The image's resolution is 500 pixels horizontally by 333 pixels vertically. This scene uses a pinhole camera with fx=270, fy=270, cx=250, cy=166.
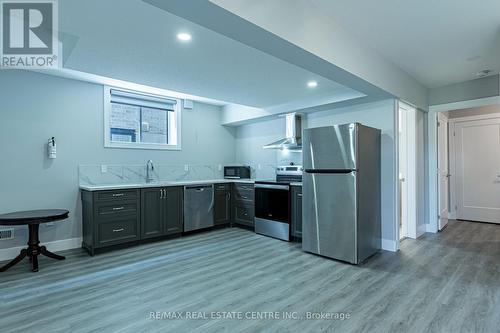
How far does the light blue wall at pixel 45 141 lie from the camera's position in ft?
11.5

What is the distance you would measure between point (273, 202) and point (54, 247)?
3281mm

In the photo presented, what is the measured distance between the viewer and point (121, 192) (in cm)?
386

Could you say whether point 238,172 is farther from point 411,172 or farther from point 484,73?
point 484,73

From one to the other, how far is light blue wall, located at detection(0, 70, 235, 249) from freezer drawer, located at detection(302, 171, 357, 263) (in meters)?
3.06

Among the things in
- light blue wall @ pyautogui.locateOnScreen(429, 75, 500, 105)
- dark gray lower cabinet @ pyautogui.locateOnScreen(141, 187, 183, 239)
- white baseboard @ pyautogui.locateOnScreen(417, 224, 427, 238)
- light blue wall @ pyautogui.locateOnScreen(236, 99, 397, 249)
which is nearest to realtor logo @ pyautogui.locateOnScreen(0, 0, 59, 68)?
dark gray lower cabinet @ pyautogui.locateOnScreen(141, 187, 183, 239)

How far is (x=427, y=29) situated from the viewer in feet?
8.64

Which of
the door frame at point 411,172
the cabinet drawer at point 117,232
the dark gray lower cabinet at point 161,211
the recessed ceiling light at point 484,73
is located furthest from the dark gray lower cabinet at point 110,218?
the recessed ceiling light at point 484,73

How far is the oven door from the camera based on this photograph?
4.36m

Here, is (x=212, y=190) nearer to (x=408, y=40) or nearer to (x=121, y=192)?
(x=121, y=192)

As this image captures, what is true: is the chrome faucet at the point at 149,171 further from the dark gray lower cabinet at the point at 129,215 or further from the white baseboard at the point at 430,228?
the white baseboard at the point at 430,228

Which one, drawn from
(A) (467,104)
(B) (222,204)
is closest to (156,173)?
(B) (222,204)

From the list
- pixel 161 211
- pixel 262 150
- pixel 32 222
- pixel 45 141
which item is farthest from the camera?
pixel 262 150

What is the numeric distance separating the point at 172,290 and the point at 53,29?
8.58ft

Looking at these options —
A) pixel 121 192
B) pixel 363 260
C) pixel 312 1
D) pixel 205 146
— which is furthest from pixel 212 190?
pixel 312 1
